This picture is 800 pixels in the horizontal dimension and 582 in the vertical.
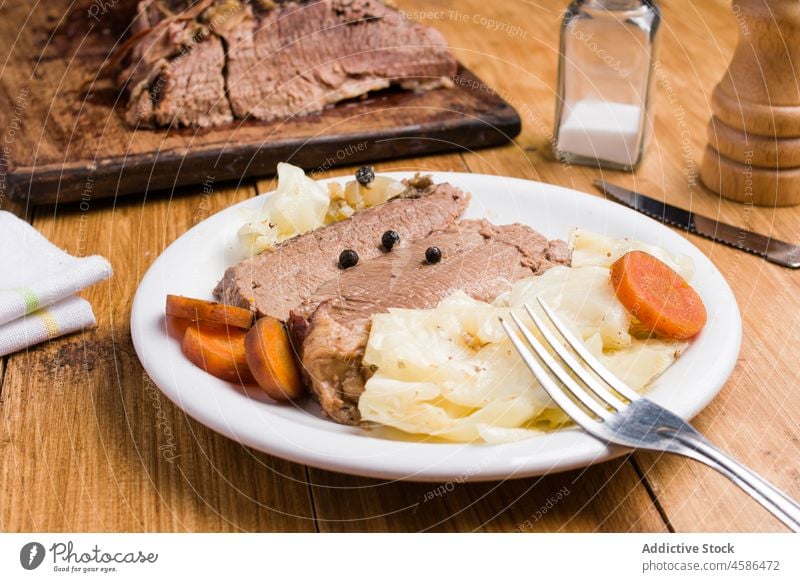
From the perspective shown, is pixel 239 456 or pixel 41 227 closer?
pixel 239 456

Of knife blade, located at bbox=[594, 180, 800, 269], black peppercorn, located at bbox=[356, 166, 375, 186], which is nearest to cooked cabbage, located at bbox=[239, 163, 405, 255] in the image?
black peppercorn, located at bbox=[356, 166, 375, 186]

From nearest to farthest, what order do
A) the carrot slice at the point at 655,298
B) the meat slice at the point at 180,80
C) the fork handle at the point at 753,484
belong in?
the fork handle at the point at 753,484 → the carrot slice at the point at 655,298 → the meat slice at the point at 180,80

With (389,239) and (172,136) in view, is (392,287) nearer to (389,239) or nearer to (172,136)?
(389,239)

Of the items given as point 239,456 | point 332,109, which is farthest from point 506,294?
point 332,109

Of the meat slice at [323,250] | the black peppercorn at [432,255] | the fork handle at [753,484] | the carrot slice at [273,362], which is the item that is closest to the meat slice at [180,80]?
the meat slice at [323,250]

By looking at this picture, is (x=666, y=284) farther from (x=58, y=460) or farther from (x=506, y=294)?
(x=58, y=460)

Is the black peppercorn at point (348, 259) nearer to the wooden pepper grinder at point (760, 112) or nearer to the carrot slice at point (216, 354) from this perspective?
the carrot slice at point (216, 354)

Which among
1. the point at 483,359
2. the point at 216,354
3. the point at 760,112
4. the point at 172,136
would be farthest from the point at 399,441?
the point at 172,136
